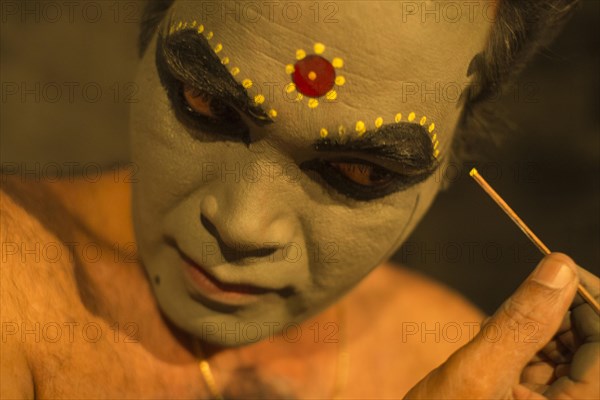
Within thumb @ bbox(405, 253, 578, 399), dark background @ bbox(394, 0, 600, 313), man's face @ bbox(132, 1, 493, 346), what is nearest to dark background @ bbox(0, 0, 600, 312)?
dark background @ bbox(394, 0, 600, 313)

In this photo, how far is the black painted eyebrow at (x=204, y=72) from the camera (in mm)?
950

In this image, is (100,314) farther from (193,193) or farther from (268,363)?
(268,363)

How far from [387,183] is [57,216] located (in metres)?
0.49

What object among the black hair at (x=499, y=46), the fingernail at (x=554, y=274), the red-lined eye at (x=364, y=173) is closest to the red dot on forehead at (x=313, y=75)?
the red-lined eye at (x=364, y=173)

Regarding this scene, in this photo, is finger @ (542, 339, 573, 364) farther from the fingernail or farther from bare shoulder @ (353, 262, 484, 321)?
bare shoulder @ (353, 262, 484, 321)

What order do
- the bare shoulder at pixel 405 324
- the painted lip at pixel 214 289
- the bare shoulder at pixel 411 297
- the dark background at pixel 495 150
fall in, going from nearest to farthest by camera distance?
the painted lip at pixel 214 289 < the bare shoulder at pixel 405 324 < the bare shoulder at pixel 411 297 < the dark background at pixel 495 150

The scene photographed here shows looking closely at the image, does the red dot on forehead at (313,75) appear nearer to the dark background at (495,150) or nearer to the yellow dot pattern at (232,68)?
the yellow dot pattern at (232,68)

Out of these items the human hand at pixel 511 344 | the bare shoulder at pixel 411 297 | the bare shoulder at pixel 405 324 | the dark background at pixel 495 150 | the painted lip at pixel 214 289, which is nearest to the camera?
the human hand at pixel 511 344

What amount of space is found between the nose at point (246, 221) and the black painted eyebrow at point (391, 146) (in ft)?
0.31

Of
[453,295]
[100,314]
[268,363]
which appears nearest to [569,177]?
[453,295]

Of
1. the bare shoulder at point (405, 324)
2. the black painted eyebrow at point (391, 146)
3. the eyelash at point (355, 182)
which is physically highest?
the black painted eyebrow at point (391, 146)

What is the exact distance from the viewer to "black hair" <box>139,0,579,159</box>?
1084mm

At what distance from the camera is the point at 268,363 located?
4.65ft

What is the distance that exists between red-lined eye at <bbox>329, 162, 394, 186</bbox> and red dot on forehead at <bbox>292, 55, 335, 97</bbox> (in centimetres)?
11
